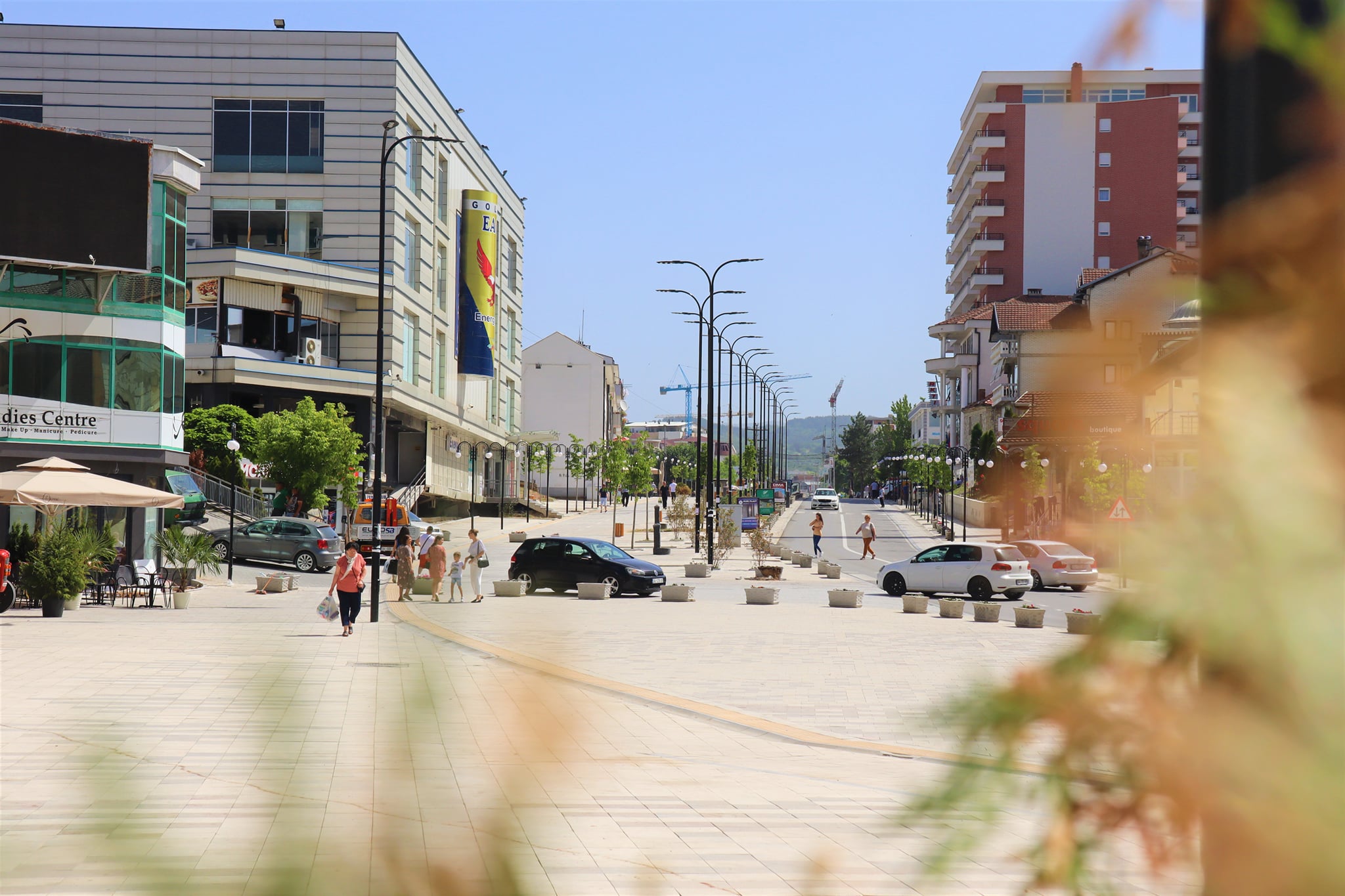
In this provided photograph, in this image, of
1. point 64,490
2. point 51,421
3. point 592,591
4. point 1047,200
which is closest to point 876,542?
point 592,591

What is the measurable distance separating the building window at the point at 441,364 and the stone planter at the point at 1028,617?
187ft

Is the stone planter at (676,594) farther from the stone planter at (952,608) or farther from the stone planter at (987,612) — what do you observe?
the stone planter at (987,612)

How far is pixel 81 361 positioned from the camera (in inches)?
1291

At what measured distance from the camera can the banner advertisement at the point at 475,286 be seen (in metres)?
82.2

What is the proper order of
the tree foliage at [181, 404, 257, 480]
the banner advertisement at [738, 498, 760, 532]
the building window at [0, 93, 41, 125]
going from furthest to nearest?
1. the building window at [0, 93, 41, 125]
2. the banner advertisement at [738, 498, 760, 532]
3. the tree foliage at [181, 404, 257, 480]

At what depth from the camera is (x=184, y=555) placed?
29781 millimetres

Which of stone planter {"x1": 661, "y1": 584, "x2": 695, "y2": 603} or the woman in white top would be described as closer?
the woman in white top

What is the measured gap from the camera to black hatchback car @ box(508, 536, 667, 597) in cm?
3444

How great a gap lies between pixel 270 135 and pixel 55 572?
49.5 meters

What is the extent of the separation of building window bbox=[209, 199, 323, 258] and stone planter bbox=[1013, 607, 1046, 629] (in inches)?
2039

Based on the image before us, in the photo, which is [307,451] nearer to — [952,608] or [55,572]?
[55,572]

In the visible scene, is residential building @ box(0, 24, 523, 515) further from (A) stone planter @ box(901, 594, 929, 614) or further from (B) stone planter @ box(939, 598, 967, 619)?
(B) stone planter @ box(939, 598, 967, 619)

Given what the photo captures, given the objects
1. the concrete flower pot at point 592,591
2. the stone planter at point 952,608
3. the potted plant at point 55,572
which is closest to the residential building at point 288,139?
the concrete flower pot at point 592,591

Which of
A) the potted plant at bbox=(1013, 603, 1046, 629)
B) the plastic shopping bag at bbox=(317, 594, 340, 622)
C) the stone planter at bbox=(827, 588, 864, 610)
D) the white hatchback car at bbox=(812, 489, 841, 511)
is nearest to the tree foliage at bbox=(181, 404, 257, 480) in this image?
the stone planter at bbox=(827, 588, 864, 610)
